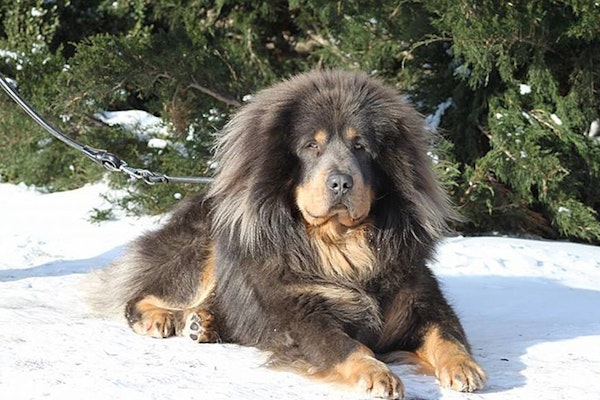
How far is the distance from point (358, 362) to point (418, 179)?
3.73 ft

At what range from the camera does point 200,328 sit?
4.66 metres

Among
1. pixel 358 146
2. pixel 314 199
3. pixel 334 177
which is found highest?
pixel 358 146

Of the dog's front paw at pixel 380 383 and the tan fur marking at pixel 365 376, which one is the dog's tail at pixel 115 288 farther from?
the dog's front paw at pixel 380 383

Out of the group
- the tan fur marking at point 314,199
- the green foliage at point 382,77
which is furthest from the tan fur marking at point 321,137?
the green foliage at point 382,77

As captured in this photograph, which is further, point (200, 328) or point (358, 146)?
point (200, 328)

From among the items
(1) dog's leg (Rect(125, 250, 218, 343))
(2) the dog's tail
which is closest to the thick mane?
(1) dog's leg (Rect(125, 250, 218, 343))

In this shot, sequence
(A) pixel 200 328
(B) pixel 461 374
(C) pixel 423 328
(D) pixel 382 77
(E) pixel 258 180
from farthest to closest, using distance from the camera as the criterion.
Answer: (D) pixel 382 77, (A) pixel 200 328, (E) pixel 258 180, (C) pixel 423 328, (B) pixel 461 374

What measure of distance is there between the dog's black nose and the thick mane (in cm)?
34

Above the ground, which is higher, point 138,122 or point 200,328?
point 138,122

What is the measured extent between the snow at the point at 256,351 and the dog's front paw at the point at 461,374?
51mm

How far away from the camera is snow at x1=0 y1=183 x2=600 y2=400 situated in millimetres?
3723

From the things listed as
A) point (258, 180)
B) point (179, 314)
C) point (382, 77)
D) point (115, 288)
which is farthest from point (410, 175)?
point (382, 77)

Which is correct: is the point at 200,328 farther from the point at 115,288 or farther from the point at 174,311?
the point at 115,288

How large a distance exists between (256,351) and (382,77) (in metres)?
6.01
